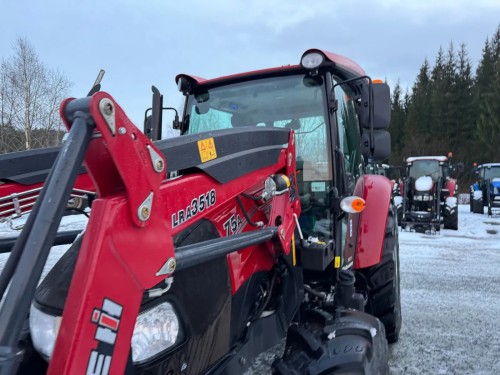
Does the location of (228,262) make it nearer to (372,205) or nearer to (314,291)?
(314,291)

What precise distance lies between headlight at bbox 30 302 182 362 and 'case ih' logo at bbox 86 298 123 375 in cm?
19

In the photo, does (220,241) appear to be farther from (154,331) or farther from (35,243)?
(35,243)

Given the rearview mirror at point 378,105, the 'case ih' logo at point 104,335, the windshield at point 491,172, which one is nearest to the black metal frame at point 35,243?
the 'case ih' logo at point 104,335

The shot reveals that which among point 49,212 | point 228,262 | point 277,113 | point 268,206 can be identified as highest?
point 277,113

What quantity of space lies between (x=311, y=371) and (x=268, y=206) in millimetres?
734

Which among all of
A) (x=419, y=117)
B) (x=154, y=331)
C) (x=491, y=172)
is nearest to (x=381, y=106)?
(x=154, y=331)

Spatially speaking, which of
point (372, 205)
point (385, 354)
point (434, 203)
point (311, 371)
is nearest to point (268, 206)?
point (311, 371)

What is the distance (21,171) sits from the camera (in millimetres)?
1934

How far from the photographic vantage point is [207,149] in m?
1.56

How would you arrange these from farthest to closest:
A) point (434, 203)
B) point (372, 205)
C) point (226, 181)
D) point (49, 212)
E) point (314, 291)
A: 1. point (434, 203)
2. point (372, 205)
3. point (314, 291)
4. point (226, 181)
5. point (49, 212)

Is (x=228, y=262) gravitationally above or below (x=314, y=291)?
above

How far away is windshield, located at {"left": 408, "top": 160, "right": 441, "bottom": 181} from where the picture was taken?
14805mm

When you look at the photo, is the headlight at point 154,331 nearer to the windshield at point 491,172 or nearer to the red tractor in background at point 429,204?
the red tractor in background at point 429,204

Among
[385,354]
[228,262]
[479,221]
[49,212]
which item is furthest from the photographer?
[479,221]
